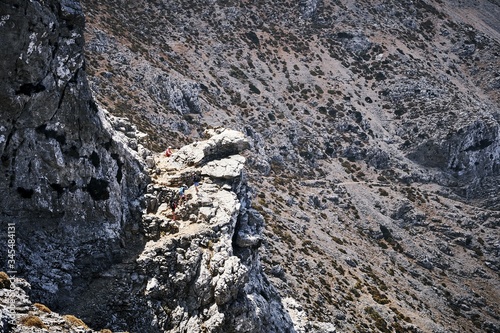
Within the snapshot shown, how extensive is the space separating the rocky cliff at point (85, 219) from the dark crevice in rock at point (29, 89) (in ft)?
0.19

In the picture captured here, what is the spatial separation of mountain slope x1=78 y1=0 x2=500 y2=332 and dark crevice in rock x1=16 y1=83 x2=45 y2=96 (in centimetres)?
3261

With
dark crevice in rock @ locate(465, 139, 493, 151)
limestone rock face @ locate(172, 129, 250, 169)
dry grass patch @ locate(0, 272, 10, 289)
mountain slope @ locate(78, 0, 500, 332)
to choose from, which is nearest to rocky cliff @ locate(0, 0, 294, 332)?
dry grass patch @ locate(0, 272, 10, 289)

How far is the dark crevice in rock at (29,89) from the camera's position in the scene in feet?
89.2

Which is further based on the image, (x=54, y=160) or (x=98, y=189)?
(x=98, y=189)

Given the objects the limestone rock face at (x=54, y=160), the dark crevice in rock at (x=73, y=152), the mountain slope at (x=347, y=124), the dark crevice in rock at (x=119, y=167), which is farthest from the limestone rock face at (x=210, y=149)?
the mountain slope at (x=347, y=124)

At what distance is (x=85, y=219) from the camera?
30.0 m

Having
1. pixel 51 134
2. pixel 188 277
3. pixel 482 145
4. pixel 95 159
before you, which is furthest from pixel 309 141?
pixel 51 134

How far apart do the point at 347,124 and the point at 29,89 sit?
8638cm

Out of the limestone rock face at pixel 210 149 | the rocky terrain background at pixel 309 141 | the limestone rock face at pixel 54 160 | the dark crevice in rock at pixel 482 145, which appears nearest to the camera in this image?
the limestone rock face at pixel 54 160

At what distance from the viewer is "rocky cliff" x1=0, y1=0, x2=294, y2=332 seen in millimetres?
27031

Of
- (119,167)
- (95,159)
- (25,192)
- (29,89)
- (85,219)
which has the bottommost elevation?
(85,219)

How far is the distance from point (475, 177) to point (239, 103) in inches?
1958

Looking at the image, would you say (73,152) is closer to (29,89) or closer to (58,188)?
(58,188)

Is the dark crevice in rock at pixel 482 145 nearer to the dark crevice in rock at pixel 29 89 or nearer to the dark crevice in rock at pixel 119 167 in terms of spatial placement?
the dark crevice in rock at pixel 119 167
